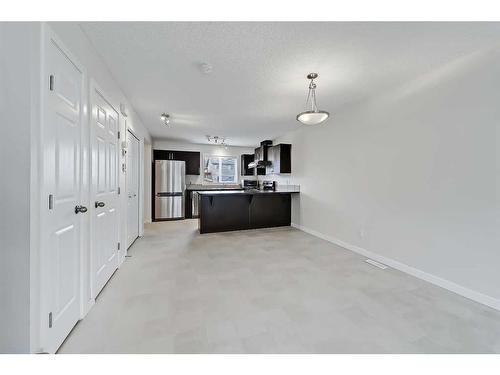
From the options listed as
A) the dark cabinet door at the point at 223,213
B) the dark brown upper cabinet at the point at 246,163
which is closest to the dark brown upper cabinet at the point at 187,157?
the dark brown upper cabinet at the point at 246,163

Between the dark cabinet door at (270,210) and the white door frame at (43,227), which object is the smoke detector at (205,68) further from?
the dark cabinet door at (270,210)

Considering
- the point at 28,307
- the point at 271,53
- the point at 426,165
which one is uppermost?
the point at 271,53

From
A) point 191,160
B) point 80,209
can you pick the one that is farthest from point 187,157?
point 80,209

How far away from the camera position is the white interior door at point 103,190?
1.96 meters

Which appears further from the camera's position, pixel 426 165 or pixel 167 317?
pixel 426 165

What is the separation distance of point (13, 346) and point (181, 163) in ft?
18.1

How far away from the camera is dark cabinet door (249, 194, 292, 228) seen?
16.8 feet

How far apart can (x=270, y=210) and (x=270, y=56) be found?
146 inches

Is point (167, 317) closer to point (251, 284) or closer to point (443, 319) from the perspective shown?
point (251, 284)

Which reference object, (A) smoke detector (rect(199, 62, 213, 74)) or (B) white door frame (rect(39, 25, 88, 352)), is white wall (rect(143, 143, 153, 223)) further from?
(B) white door frame (rect(39, 25, 88, 352))

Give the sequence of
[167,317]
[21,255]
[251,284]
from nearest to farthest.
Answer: [21,255] → [167,317] → [251,284]

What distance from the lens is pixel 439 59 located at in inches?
86.7

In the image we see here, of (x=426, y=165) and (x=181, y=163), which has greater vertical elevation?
(x=181, y=163)

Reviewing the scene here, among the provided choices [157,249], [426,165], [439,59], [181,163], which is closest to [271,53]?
[439,59]
